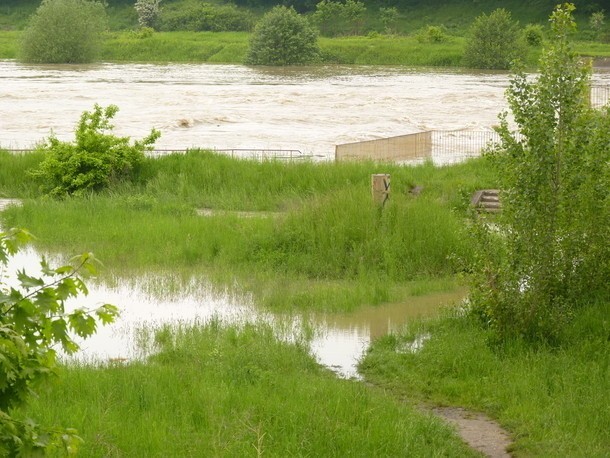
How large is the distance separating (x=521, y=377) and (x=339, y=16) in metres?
83.8

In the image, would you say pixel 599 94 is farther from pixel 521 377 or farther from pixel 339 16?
pixel 339 16

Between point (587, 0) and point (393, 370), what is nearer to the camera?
point (393, 370)

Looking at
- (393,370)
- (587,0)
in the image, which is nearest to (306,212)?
(393,370)

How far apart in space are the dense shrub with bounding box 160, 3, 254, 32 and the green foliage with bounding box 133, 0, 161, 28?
779 mm

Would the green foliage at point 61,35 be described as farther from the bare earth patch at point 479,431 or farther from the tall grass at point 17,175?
the bare earth patch at point 479,431

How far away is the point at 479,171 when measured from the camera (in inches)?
1039

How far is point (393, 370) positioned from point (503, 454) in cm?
267

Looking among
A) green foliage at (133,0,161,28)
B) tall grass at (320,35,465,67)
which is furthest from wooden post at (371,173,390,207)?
green foliage at (133,0,161,28)

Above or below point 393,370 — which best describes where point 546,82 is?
above

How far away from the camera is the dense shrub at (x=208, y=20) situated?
92.4 metres

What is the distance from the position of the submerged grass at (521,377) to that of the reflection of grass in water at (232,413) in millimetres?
720

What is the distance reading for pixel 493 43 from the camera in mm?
70062

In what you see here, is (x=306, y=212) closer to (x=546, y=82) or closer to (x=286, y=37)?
(x=546, y=82)

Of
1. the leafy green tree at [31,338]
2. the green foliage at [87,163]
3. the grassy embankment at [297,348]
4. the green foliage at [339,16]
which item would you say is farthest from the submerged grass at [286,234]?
the green foliage at [339,16]
